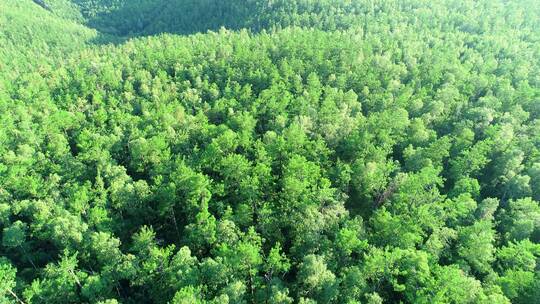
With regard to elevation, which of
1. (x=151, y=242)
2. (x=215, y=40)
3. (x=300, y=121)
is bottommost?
(x=151, y=242)

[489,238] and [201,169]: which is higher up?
[201,169]

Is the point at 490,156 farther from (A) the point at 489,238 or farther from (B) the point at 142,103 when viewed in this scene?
(B) the point at 142,103

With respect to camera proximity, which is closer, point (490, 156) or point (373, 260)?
point (373, 260)

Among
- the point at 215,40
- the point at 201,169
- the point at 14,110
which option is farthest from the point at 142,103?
the point at 215,40

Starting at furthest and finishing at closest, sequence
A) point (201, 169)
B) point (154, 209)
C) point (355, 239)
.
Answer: point (201, 169)
point (154, 209)
point (355, 239)

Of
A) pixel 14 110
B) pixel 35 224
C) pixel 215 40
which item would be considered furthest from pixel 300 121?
pixel 215 40

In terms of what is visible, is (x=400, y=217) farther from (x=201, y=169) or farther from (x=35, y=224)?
(x=35, y=224)

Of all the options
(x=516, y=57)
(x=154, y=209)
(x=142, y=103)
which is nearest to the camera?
(x=154, y=209)
